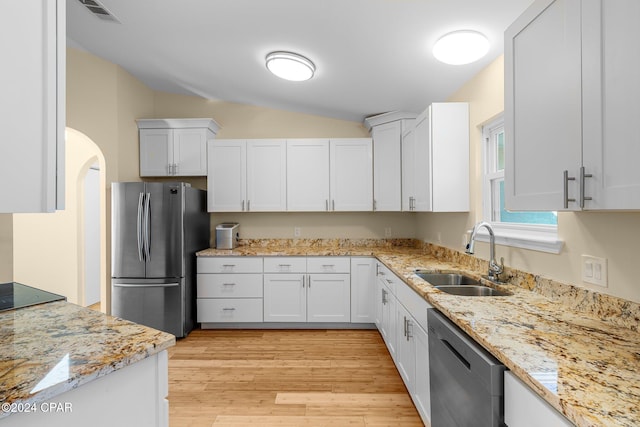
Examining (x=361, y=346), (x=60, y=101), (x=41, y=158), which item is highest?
(x=60, y=101)

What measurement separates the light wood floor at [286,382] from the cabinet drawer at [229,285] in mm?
423

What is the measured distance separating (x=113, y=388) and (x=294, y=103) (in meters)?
3.36

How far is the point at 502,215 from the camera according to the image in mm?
2318

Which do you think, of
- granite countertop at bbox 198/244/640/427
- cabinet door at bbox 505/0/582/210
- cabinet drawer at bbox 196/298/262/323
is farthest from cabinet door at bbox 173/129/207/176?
cabinet door at bbox 505/0/582/210

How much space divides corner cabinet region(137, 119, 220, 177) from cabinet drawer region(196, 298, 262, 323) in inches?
60.3

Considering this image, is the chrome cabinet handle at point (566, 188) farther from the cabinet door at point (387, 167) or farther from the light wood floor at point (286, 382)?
the cabinet door at point (387, 167)

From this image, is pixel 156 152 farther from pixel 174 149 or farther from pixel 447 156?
pixel 447 156

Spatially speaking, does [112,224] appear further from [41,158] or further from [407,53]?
[407,53]

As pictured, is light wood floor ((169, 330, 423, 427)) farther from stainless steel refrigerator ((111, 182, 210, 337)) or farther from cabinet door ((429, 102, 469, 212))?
cabinet door ((429, 102, 469, 212))

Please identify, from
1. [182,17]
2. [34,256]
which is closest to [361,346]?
[182,17]

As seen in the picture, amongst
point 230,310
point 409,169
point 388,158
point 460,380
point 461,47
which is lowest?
point 230,310

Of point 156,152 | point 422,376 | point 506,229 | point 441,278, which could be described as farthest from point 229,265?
point 506,229

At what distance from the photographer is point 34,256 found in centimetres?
404

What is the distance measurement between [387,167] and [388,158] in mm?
102
